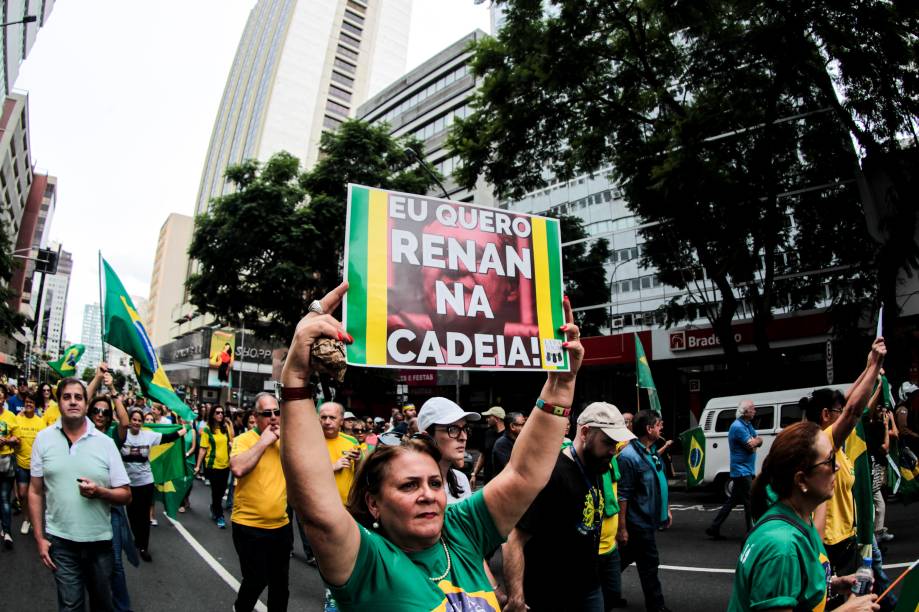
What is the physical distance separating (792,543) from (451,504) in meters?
1.21

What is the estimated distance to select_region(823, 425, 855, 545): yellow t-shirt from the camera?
4055 mm

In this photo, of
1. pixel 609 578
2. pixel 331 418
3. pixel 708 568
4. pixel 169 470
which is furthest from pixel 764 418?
pixel 169 470

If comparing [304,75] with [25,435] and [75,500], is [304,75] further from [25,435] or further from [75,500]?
[75,500]

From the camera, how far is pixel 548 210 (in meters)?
27.4

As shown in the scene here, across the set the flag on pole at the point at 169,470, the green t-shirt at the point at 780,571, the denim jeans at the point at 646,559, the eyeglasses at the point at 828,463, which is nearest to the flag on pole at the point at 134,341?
the flag on pole at the point at 169,470

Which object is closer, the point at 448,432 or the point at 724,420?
the point at 448,432

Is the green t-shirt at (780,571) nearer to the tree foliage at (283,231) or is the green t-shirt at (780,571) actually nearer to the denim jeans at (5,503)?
the denim jeans at (5,503)

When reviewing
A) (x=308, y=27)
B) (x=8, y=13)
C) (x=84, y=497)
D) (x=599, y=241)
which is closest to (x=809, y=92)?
(x=599, y=241)

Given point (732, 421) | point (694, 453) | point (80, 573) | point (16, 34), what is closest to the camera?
point (80, 573)

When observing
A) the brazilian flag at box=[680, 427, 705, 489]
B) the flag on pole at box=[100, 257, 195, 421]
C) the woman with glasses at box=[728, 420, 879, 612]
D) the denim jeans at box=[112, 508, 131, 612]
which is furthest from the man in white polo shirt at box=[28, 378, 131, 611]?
the brazilian flag at box=[680, 427, 705, 489]

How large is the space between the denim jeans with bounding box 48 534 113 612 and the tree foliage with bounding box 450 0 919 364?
1149 centimetres

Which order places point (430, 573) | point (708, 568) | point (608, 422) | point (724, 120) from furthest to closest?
point (724, 120), point (708, 568), point (608, 422), point (430, 573)

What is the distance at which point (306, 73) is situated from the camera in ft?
252

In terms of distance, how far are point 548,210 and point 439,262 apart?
25187mm
